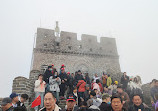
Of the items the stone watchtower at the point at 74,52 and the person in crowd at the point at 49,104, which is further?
the stone watchtower at the point at 74,52

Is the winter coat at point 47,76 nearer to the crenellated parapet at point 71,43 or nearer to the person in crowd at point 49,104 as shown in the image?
the person in crowd at point 49,104

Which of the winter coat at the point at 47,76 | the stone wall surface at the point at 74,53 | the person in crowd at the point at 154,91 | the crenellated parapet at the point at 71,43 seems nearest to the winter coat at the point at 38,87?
the winter coat at the point at 47,76

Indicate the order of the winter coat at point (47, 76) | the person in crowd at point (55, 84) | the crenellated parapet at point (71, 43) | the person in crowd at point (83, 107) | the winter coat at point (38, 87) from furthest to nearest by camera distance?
Result: the crenellated parapet at point (71, 43) → the winter coat at point (47, 76) → the person in crowd at point (55, 84) → the winter coat at point (38, 87) → the person in crowd at point (83, 107)

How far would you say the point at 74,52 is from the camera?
1773 centimetres

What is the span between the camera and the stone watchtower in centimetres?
1656

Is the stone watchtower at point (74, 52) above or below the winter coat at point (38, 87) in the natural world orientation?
above

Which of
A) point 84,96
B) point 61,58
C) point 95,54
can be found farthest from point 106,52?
point 84,96

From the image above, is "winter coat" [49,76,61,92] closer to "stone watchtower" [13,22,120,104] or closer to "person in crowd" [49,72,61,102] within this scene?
"person in crowd" [49,72,61,102]

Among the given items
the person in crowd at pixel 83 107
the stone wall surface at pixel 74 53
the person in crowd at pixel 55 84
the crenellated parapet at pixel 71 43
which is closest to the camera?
the person in crowd at pixel 83 107

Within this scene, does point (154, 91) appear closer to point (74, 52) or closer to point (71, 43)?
point (74, 52)

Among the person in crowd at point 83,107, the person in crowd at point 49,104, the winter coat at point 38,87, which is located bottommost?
the person in crowd at point 83,107

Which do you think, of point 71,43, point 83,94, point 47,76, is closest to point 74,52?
point 71,43

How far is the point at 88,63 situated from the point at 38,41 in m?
7.54

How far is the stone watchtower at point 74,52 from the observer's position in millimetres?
16562
